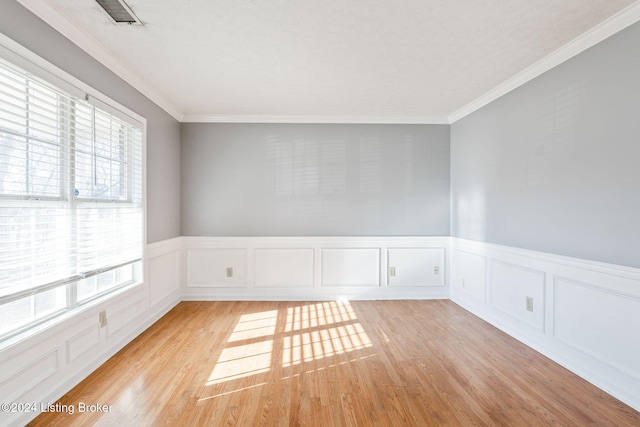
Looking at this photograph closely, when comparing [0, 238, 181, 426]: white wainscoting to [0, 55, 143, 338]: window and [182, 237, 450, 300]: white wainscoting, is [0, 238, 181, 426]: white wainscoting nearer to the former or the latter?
[0, 55, 143, 338]: window

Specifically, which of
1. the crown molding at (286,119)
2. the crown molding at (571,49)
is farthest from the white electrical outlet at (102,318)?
the crown molding at (571,49)

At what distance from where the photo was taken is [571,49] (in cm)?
247

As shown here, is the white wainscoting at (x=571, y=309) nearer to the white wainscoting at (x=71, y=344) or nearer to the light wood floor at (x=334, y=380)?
the light wood floor at (x=334, y=380)

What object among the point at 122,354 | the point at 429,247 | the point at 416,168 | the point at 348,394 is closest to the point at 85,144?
the point at 122,354

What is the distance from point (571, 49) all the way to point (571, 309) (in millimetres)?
2107

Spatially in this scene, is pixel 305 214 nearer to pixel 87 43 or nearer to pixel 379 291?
pixel 379 291

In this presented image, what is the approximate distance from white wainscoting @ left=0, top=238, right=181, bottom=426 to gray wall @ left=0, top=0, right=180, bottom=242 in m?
0.52

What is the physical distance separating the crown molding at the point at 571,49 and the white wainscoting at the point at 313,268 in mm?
2062

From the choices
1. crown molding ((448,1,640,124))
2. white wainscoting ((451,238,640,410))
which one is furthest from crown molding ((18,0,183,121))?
white wainscoting ((451,238,640,410))

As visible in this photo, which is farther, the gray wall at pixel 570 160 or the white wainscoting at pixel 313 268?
the white wainscoting at pixel 313 268

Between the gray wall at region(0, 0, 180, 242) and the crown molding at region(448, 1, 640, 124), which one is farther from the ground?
the crown molding at region(448, 1, 640, 124)

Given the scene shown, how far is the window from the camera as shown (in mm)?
1772

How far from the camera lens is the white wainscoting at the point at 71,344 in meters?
1.75

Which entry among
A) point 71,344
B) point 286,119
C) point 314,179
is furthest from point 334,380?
point 286,119
